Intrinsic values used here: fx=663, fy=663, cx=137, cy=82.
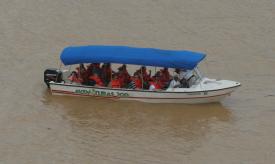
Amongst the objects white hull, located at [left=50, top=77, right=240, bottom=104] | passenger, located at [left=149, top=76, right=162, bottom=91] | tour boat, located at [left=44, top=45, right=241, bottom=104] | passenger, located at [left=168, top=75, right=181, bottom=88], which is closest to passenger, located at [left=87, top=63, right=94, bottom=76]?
tour boat, located at [left=44, top=45, right=241, bottom=104]

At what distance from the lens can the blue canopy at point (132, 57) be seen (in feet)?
63.7

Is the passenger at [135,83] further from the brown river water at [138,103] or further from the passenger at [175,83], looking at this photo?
the passenger at [175,83]

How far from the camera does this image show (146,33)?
84.4 ft

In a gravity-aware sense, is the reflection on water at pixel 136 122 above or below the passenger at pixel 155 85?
below

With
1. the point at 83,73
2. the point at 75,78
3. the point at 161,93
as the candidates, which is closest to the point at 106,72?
the point at 83,73

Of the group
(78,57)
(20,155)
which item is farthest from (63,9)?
(20,155)

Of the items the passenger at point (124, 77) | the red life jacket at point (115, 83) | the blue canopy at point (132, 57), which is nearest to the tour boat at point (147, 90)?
the blue canopy at point (132, 57)

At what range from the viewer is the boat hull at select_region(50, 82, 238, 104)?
762 inches

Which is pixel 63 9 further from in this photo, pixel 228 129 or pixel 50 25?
pixel 228 129

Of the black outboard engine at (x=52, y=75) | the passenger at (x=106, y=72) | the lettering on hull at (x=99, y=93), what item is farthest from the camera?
the black outboard engine at (x=52, y=75)

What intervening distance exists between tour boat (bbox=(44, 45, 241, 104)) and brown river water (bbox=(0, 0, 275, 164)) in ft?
0.83

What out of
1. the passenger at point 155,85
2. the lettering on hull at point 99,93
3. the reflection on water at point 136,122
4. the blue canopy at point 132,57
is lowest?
the reflection on water at point 136,122

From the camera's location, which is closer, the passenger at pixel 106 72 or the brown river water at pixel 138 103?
the brown river water at pixel 138 103

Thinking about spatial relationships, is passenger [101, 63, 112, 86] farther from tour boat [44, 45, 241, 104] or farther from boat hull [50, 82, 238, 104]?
boat hull [50, 82, 238, 104]
